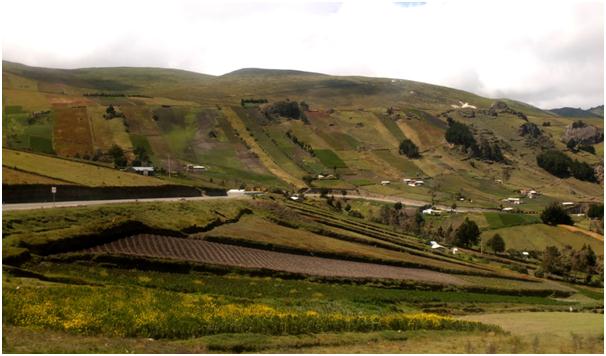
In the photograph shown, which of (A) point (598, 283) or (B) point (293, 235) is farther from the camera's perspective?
(A) point (598, 283)

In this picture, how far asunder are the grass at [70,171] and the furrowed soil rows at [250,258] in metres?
23.5

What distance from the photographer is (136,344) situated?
29094 mm

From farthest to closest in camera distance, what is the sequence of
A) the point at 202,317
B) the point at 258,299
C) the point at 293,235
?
the point at 293,235
the point at 258,299
the point at 202,317

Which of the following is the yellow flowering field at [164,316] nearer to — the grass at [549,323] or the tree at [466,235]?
the grass at [549,323]

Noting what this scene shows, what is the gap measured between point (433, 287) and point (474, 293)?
19.1ft

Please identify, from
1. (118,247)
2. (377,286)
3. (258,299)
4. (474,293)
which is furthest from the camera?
(474,293)

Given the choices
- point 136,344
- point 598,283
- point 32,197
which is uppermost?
point 32,197

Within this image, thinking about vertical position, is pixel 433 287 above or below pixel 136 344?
below

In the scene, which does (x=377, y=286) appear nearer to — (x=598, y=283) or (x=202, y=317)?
(x=202, y=317)

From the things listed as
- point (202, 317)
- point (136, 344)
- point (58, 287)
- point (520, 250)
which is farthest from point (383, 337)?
point (520, 250)

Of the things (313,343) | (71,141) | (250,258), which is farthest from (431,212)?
(313,343)

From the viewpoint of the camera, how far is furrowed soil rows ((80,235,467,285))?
180 feet

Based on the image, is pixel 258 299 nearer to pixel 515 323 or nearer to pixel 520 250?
pixel 515 323

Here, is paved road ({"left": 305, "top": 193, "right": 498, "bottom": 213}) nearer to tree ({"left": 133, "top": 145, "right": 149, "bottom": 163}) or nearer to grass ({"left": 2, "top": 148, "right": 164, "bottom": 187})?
tree ({"left": 133, "top": 145, "right": 149, "bottom": 163})
